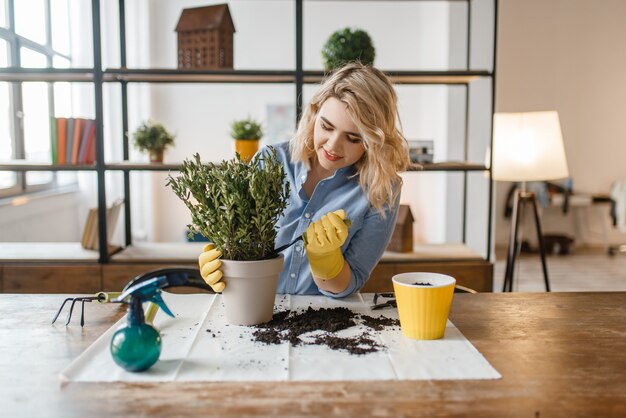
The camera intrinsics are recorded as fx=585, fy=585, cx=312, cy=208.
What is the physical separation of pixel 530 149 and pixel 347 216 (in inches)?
69.0

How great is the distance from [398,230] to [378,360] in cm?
191

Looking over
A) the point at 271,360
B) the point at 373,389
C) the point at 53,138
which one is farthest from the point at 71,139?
the point at 373,389

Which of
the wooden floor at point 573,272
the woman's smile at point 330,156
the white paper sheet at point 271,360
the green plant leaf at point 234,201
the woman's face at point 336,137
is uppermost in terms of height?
the woman's face at point 336,137

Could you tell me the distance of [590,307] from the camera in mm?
1291

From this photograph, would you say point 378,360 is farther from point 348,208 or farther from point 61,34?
point 61,34

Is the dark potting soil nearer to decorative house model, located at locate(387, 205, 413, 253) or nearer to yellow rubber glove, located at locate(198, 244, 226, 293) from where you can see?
yellow rubber glove, located at locate(198, 244, 226, 293)

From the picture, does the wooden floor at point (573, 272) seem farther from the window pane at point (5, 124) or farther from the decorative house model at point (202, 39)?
the window pane at point (5, 124)

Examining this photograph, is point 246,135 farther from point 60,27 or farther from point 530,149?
point 60,27

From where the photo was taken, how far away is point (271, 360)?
946 millimetres

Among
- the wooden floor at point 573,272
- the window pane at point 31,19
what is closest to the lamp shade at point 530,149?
the wooden floor at point 573,272

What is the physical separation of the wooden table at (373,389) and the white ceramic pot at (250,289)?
0.84 ft

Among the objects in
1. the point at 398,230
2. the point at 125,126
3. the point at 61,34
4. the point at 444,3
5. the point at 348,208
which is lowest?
the point at 398,230

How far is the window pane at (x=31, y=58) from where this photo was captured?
3700 millimetres

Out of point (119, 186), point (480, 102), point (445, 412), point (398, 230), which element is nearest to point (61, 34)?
point (119, 186)
